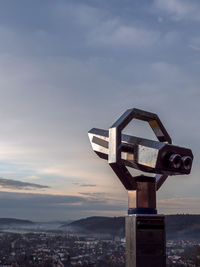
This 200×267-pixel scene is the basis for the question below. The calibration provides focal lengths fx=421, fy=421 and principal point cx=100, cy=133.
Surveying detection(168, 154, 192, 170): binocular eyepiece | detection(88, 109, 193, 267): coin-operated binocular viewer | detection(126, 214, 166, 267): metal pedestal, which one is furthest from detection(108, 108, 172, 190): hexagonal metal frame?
detection(168, 154, 192, 170): binocular eyepiece

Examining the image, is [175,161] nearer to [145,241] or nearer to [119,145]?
[119,145]

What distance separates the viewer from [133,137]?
324 inches

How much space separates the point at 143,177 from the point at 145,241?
3.98ft

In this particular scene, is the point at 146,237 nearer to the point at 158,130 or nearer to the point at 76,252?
the point at 158,130

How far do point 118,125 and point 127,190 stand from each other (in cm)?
135

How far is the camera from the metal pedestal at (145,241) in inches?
303

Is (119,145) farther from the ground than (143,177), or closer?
farther from the ground

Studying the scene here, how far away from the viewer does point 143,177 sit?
8172 millimetres

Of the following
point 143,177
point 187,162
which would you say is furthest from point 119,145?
point 187,162

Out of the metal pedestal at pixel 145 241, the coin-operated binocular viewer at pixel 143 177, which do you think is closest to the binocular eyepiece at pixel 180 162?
the coin-operated binocular viewer at pixel 143 177

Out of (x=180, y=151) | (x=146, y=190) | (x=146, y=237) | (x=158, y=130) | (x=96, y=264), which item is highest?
(x=158, y=130)

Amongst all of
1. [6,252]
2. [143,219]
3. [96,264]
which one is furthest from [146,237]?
[6,252]

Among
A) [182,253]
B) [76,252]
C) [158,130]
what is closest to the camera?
[158,130]

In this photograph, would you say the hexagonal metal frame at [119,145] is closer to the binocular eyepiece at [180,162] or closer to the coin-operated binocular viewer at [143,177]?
the coin-operated binocular viewer at [143,177]
